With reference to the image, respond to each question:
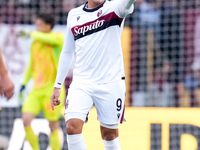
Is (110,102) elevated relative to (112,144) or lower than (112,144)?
elevated

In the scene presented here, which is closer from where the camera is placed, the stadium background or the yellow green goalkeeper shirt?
the yellow green goalkeeper shirt

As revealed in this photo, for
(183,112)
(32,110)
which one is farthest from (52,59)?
(183,112)

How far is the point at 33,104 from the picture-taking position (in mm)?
6910

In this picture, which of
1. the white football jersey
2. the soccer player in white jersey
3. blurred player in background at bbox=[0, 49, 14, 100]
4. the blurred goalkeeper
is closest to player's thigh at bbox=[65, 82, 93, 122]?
the soccer player in white jersey

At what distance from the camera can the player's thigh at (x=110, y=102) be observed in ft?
15.2

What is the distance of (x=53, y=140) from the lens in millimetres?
6855

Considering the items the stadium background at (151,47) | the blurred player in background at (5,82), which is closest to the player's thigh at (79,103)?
the blurred player in background at (5,82)

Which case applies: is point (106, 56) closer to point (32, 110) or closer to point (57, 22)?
point (32, 110)

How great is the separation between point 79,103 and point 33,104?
247cm

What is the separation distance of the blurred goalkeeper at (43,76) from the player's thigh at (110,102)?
226cm

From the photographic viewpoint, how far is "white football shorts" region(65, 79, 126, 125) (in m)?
4.56

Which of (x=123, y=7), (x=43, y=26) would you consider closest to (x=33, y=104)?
(x=43, y=26)

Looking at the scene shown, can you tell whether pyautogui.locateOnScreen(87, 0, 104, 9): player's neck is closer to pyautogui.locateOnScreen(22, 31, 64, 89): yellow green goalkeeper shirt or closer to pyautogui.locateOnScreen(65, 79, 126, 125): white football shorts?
pyautogui.locateOnScreen(65, 79, 126, 125): white football shorts

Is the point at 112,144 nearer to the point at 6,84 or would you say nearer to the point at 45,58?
the point at 6,84
